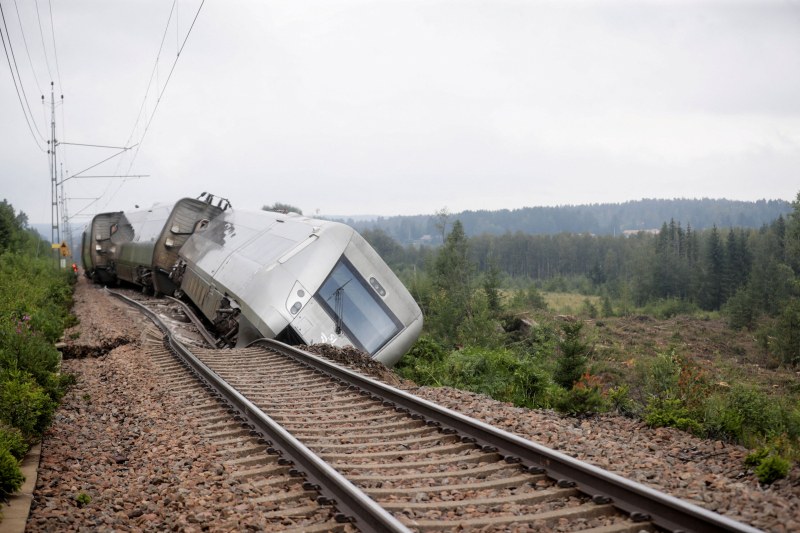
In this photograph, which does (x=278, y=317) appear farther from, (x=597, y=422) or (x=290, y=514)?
(x=290, y=514)

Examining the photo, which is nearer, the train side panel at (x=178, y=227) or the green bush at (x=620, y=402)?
the green bush at (x=620, y=402)

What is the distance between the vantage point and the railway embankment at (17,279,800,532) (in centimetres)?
504

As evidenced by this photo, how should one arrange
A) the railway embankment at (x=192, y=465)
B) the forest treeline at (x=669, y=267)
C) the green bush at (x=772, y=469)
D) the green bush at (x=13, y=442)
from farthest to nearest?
the forest treeline at (x=669, y=267)
the green bush at (x=13, y=442)
the green bush at (x=772, y=469)
the railway embankment at (x=192, y=465)

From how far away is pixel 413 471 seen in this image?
6.05 metres

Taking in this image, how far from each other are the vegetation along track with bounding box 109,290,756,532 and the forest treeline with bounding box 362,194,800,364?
137 feet

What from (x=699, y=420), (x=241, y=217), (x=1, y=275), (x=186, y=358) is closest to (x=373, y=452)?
(x=699, y=420)

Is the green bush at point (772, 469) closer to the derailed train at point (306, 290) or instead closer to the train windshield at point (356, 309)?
the derailed train at point (306, 290)

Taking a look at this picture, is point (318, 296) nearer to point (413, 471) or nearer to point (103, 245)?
point (413, 471)

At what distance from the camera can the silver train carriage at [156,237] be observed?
1019 inches

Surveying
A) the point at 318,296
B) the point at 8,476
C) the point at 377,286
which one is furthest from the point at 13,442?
the point at 377,286

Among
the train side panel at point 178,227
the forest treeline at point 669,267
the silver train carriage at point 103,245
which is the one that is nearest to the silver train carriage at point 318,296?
the train side panel at point 178,227

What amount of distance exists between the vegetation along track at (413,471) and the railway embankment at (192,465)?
0.41 meters

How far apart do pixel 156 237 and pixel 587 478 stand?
77.5 feet

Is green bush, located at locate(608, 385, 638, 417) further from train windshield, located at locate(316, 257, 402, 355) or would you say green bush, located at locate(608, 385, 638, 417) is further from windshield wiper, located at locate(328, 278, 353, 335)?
windshield wiper, located at locate(328, 278, 353, 335)
